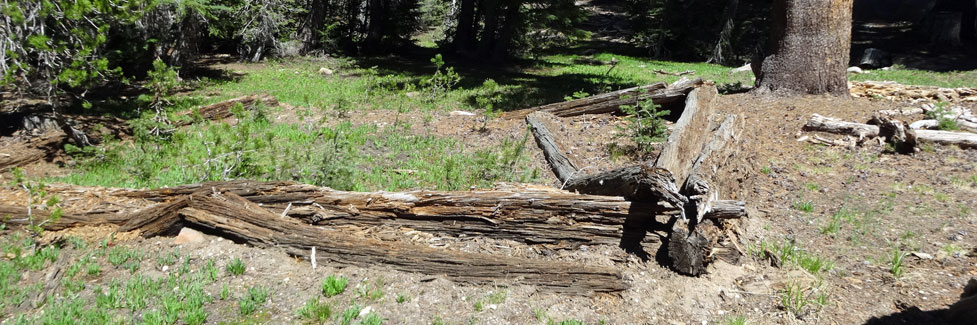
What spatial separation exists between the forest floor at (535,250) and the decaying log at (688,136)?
480 mm

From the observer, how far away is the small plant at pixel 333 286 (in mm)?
4188

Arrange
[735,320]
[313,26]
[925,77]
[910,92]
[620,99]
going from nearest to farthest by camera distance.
Answer: [735,320]
[620,99]
[910,92]
[925,77]
[313,26]

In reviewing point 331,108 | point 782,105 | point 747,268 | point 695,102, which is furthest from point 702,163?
point 331,108

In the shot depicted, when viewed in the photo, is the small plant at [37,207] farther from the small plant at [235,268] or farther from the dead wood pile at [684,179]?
the dead wood pile at [684,179]

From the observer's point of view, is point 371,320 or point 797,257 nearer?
point 371,320

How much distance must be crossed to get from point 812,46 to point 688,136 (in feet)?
14.7

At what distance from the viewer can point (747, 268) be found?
4582 millimetres

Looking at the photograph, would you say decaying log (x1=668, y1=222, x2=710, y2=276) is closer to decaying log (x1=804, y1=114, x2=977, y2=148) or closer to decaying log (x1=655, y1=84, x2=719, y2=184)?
decaying log (x1=655, y1=84, x2=719, y2=184)

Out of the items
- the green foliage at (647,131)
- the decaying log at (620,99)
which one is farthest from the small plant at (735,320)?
the decaying log at (620,99)

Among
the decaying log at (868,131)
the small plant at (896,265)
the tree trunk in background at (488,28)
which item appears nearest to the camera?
the small plant at (896,265)

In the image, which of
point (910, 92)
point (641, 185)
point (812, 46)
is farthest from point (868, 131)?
point (641, 185)

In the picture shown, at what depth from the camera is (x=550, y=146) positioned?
782 centimetres

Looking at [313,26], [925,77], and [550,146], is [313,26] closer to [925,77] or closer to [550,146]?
[550,146]

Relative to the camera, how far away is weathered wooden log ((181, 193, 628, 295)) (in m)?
4.26
